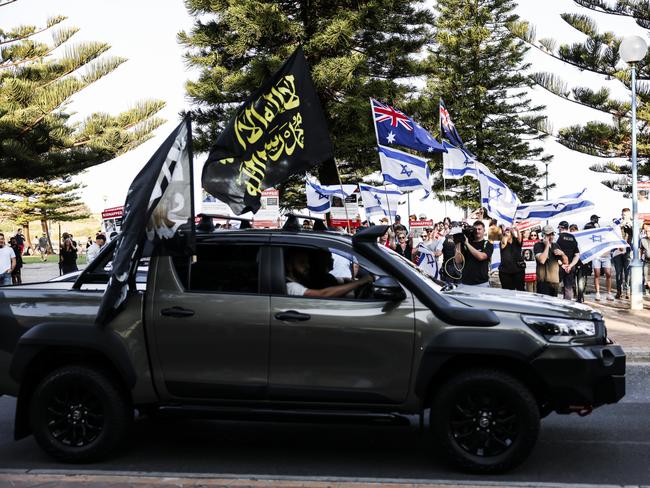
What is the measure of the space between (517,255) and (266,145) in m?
7.46

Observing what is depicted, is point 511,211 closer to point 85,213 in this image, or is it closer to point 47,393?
point 47,393

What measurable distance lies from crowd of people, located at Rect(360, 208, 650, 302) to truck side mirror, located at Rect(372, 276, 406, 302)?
4806 mm

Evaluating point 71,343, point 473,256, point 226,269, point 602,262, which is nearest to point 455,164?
point 602,262

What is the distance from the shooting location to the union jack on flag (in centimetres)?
1541

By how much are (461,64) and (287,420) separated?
38778 millimetres

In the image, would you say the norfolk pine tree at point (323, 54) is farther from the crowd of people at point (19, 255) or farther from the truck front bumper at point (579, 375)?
the truck front bumper at point (579, 375)

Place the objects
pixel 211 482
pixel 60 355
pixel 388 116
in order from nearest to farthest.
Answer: pixel 211 482
pixel 60 355
pixel 388 116

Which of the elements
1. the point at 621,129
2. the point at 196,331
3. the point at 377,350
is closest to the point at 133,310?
the point at 196,331

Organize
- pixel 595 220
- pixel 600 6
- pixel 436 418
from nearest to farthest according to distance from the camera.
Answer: pixel 436 418, pixel 595 220, pixel 600 6

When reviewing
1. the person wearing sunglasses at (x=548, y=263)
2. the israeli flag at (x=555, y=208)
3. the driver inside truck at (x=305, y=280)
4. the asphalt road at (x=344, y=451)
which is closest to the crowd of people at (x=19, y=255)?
the person wearing sunglasses at (x=548, y=263)

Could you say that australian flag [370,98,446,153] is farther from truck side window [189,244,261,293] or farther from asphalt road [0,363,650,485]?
truck side window [189,244,261,293]

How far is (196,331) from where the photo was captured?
5309mm

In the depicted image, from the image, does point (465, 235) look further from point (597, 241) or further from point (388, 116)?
point (597, 241)

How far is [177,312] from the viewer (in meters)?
5.33
